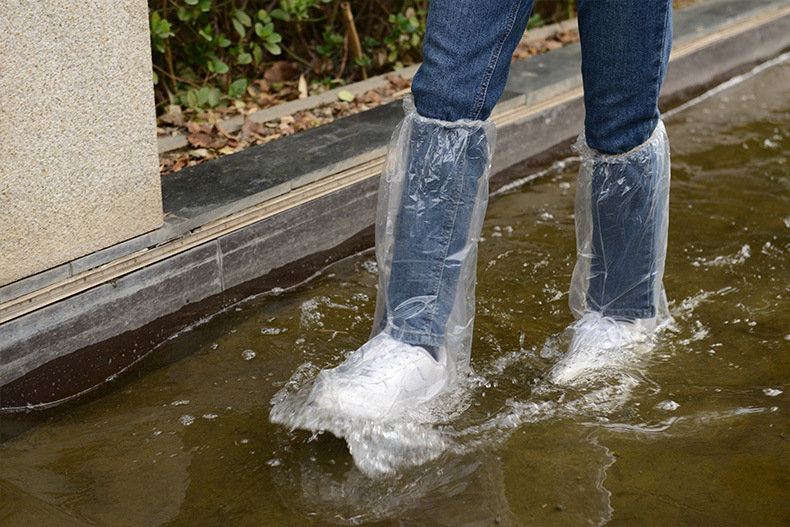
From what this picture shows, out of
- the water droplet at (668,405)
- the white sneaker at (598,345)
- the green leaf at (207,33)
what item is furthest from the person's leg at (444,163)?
the green leaf at (207,33)

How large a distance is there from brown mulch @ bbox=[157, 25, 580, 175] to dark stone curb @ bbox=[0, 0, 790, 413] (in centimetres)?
25

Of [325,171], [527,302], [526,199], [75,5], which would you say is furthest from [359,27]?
[75,5]

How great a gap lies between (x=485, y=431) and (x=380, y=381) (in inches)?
11.0

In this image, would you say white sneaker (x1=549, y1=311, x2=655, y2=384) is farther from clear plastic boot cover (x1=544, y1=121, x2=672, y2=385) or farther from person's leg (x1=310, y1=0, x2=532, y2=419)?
person's leg (x1=310, y1=0, x2=532, y2=419)

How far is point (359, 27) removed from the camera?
3.82m

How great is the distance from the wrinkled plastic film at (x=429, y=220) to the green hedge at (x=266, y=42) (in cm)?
141

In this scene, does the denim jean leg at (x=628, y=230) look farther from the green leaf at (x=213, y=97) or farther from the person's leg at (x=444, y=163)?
the green leaf at (x=213, y=97)

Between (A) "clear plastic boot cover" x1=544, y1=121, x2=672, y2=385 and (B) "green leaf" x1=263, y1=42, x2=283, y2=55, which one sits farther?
(B) "green leaf" x1=263, y1=42, x2=283, y2=55

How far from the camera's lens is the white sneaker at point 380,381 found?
1.62 metres

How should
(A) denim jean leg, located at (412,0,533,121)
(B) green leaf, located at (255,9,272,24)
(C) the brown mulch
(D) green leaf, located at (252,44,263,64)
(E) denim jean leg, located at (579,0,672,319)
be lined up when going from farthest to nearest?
(D) green leaf, located at (252,44,263,64)
(B) green leaf, located at (255,9,272,24)
(C) the brown mulch
(E) denim jean leg, located at (579,0,672,319)
(A) denim jean leg, located at (412,0,533,121)

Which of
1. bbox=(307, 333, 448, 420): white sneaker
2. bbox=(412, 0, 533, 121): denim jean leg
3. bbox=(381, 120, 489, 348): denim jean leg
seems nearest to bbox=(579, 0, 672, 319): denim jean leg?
bbox=(412, 0, 533, 121): denim jean leg

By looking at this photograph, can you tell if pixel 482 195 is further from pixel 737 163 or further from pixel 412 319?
pixel 737 163

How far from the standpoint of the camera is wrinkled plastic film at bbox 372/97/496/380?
5.36 feet

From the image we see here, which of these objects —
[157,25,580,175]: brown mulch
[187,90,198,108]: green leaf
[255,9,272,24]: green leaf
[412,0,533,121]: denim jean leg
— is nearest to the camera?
[412,0,533,121]: denim jean leg
